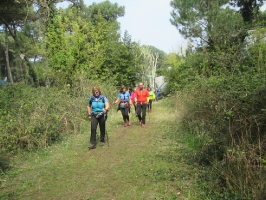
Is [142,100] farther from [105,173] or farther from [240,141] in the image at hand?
[240,141]

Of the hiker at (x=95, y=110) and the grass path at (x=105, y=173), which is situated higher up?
the hiker at (x=95, y=110)

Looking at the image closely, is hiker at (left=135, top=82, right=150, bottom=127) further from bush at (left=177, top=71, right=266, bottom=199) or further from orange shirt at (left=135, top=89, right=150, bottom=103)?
bush at (left=177, top=71, right=266, bottom=199)

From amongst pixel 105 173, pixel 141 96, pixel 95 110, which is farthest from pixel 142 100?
pixel 105 173

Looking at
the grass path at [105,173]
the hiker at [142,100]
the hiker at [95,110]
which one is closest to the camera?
the grass path at [105,173]

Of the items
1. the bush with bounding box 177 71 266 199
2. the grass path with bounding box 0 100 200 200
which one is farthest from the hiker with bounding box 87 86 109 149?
the bush with bounding box 177 71 266 199

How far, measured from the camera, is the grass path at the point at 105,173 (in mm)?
4246

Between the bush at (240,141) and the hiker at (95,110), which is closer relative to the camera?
the bush at (240,141)

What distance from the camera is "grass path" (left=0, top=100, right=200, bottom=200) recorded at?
13.9 feet

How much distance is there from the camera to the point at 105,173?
204 inches

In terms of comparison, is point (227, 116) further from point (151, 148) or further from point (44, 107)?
point (44, 107)

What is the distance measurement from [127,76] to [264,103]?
18.3m

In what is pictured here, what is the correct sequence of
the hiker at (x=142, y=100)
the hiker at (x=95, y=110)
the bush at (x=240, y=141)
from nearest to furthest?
the bush at (x=240, y=141), the hiker at (x=95, y=110), the hiker at (x=142, y=100)

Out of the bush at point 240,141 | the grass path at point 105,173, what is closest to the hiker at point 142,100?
the grass path at point 105,173

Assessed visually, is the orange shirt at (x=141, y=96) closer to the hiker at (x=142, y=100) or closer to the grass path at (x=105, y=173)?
the hiker at (x=142, y=100)
